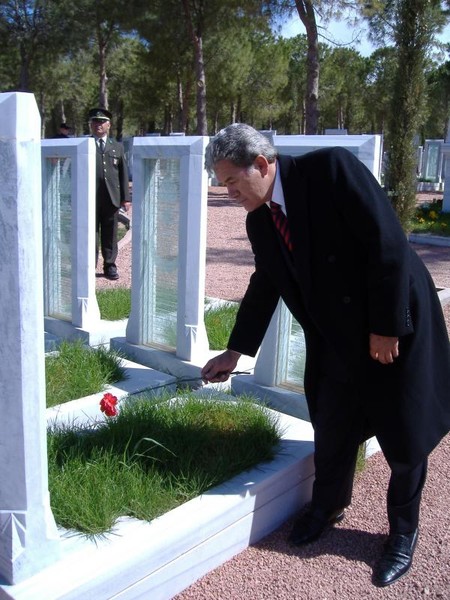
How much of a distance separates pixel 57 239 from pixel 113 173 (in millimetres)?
2226

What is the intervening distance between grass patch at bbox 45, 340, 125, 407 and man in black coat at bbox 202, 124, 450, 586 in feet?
5.19

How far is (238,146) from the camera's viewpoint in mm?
2238

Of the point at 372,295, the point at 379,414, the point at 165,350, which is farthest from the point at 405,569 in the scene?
the point at 165,350

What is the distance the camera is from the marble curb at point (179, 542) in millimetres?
2062

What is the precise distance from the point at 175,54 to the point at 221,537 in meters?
22.9

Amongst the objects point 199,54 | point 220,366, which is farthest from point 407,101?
point 199,54

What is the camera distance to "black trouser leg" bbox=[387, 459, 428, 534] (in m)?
2.52

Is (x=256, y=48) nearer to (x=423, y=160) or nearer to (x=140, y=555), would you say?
(x=423, y=160)

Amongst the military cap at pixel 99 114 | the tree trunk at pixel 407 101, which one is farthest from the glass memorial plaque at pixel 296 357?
the tree trunk at pixel 407 101

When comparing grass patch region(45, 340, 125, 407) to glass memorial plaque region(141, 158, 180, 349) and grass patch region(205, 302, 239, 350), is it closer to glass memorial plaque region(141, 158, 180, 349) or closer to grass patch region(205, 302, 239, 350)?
glass memorial plaque region(141, 158, 180, 349)

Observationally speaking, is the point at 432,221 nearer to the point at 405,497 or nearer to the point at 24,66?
the point at 405,497

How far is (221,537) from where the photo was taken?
2.51 meters

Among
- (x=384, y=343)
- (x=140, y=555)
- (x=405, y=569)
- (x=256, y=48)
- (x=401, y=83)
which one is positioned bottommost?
(x=405, y=569)

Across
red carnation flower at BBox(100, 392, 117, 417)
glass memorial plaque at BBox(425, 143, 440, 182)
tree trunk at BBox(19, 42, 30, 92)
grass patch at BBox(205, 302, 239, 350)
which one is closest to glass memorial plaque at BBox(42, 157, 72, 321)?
grass patch at BBox(205, 302, 239, 350)
